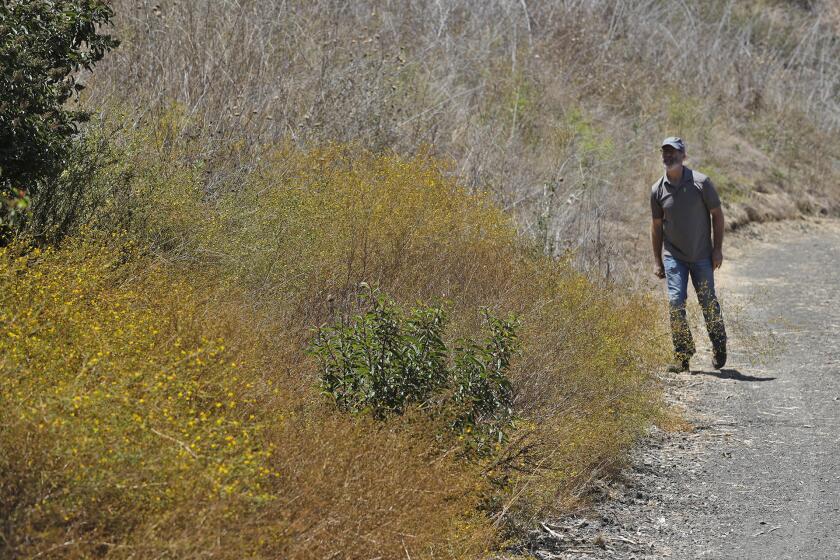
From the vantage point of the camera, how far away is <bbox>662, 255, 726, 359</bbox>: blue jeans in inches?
360

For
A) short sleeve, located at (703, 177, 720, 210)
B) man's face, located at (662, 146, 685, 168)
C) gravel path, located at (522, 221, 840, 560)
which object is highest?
man's face, located at (662, 146, 685, 168)

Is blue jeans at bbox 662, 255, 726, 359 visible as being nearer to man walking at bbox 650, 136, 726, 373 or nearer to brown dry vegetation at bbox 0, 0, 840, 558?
man walking at bbox 650, 136, 726, 373

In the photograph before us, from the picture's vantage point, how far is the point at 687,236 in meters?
9.38

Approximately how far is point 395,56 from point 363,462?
980 centimetres

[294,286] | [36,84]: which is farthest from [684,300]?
[36,84]

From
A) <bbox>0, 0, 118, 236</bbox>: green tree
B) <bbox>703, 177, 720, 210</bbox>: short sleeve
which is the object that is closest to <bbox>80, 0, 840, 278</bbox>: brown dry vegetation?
<bbox>703, 177, 720, 210</bbox>: short sleeve

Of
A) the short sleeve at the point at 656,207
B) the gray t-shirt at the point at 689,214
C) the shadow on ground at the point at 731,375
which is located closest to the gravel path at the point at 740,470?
the shadow on ground at the point at 731,375

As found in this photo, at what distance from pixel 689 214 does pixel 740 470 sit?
3022mm

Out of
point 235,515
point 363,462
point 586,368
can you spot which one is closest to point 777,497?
point 586,368

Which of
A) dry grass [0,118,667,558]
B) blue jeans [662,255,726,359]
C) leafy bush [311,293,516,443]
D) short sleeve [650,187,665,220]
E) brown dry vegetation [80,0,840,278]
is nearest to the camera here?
dry grass [0,118,667,558]

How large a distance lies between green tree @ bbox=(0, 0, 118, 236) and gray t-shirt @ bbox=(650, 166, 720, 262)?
15.7 feet

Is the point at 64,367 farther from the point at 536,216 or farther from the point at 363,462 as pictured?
the point at 536,216

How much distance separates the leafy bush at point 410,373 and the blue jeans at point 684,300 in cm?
381

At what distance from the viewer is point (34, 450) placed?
379 cm
